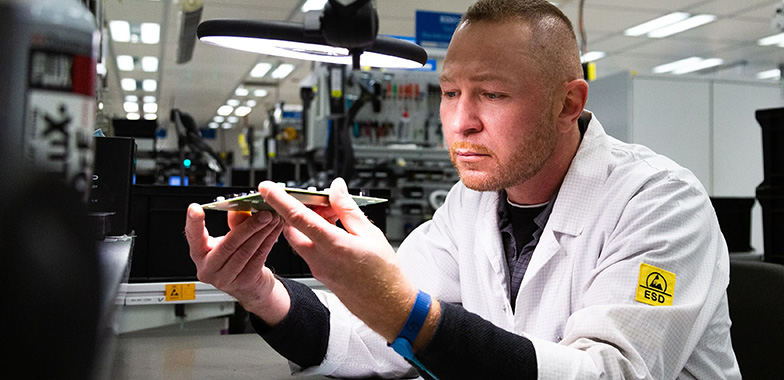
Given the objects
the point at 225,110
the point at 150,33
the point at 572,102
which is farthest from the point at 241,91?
the point at 572,102

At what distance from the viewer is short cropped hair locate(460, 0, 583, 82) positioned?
3.82ft

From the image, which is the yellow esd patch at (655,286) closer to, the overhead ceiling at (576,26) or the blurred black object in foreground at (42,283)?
the blurred black object in foreground at (42,283)

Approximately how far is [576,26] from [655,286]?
6.78 meters

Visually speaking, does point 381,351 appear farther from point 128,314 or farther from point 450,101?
point 128,314

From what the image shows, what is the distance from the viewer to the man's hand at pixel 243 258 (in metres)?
0.85

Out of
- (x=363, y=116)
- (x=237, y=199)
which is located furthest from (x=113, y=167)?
(x=363, y=116)

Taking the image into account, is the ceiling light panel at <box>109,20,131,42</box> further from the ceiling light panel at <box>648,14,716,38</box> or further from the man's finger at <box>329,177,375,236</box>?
the man's finger at <box>329,177,375,236</box>

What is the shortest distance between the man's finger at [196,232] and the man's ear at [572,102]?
68 cm

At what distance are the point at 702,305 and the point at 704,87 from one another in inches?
116

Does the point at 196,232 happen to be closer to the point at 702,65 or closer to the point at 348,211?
the point at 348,211

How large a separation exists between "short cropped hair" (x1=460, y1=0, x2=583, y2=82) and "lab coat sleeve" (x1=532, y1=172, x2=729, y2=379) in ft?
0.88

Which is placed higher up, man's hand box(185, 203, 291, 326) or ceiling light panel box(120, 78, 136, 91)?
ceiling light panel box(120, 78, 136, 91)

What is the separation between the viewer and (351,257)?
0.68 meters

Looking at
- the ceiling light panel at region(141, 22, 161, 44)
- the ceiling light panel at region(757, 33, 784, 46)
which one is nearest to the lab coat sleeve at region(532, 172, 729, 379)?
the ceiling light panel at region(141, 22, 161, 44)
